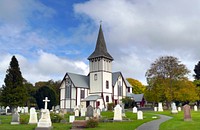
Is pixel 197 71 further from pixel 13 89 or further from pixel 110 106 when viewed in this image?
pixel 13 89

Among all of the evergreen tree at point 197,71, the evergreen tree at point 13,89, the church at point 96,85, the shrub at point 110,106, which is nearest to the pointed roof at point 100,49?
the church at point 96,85

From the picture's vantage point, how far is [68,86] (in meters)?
63.4

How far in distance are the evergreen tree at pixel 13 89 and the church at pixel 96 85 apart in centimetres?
1411

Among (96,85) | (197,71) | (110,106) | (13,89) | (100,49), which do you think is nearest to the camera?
(13,89)

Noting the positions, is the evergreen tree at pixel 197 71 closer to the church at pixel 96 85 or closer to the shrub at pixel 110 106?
the church at pixel 96 85

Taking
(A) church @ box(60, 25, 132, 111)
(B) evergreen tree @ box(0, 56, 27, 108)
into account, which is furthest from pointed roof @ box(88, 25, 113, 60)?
(B) evergreen tree @ box(0, 56, 27, 108)

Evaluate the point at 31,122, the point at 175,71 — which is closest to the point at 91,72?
the point at 175,71

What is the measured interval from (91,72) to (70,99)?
8.96 meters

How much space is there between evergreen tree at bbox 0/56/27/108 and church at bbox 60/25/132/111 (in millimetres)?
14106

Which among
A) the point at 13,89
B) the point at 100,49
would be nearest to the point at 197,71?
the point at 100,49

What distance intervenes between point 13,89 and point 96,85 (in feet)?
70.0

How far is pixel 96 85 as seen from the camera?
208 feet

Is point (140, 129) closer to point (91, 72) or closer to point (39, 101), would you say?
point (91, 72)

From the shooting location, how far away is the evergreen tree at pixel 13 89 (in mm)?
49344
